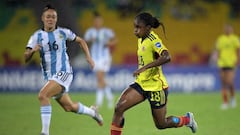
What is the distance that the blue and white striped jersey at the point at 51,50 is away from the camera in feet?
37.2

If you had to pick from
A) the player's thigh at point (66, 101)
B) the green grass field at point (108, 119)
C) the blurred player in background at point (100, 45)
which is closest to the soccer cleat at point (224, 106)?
the green grass field at point (108, 119)

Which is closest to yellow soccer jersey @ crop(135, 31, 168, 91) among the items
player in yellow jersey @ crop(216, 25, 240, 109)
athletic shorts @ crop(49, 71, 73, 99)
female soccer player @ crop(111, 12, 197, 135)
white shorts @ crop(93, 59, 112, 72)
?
female soccer player @ crop(111, 12, 197, 135)

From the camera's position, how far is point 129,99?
10.2 m

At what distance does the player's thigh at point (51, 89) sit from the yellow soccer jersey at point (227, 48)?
931cm

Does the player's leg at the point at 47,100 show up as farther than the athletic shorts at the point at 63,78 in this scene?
No

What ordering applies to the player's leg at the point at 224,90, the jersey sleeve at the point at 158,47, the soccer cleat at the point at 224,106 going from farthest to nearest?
1. the player's leg at the point at 224,90
2. the soccer cleat at the point at 224,106
3. the jersey sleeve at the point at 158,47

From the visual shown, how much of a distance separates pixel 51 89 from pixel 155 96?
197 cm

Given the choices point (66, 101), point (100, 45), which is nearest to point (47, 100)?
point (66, 101)

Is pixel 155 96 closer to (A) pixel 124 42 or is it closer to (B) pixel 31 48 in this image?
(B) pixel 31 48

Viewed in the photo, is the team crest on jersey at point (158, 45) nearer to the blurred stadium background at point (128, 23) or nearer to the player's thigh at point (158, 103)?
the player's thigh at point (158, 103)

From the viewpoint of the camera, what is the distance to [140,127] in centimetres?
1368

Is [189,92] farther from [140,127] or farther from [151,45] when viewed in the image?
[151,45]

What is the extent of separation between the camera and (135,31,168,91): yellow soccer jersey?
10.1 m

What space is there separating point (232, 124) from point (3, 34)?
764 inches
